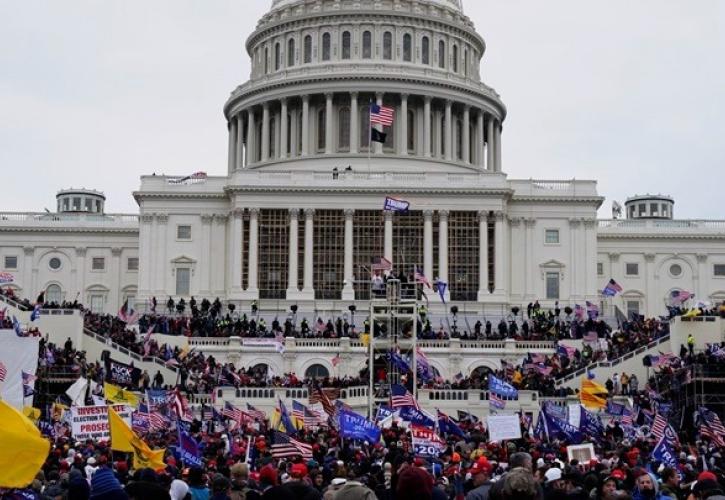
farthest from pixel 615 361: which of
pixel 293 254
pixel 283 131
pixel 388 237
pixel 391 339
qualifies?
pixel 283 131

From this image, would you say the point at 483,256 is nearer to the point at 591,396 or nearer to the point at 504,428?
the point at 591,396

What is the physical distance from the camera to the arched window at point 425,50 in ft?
406

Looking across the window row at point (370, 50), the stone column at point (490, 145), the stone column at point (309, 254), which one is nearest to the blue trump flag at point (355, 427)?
the stone column at point (309, 254)

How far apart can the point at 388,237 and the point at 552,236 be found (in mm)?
11681

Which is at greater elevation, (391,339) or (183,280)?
(183,280)

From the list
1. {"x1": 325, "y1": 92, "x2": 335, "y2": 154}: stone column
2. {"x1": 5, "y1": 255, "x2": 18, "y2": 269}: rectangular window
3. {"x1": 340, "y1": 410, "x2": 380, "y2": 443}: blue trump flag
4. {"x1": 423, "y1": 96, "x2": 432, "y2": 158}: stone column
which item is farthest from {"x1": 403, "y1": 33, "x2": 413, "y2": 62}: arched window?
{"x1": 340, "y1": 410, "x2": 380, "y2": 443}: blue trump flag

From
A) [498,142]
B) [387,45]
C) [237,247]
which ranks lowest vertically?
[237,247]

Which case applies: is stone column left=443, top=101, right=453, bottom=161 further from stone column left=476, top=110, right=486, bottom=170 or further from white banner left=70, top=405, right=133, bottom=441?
white banner left=70, top=405, right=133, bottom=441

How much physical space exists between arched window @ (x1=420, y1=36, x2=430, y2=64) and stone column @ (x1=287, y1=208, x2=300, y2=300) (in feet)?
82.0

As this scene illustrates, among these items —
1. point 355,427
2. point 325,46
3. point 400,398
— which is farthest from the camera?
point 325,46

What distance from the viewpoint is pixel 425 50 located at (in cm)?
12425

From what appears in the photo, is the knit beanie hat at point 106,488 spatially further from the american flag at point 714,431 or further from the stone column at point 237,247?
the stone column at point 237,247

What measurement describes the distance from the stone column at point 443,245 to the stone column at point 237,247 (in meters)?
13.3

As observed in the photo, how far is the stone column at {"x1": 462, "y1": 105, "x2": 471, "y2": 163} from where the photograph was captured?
121 m
